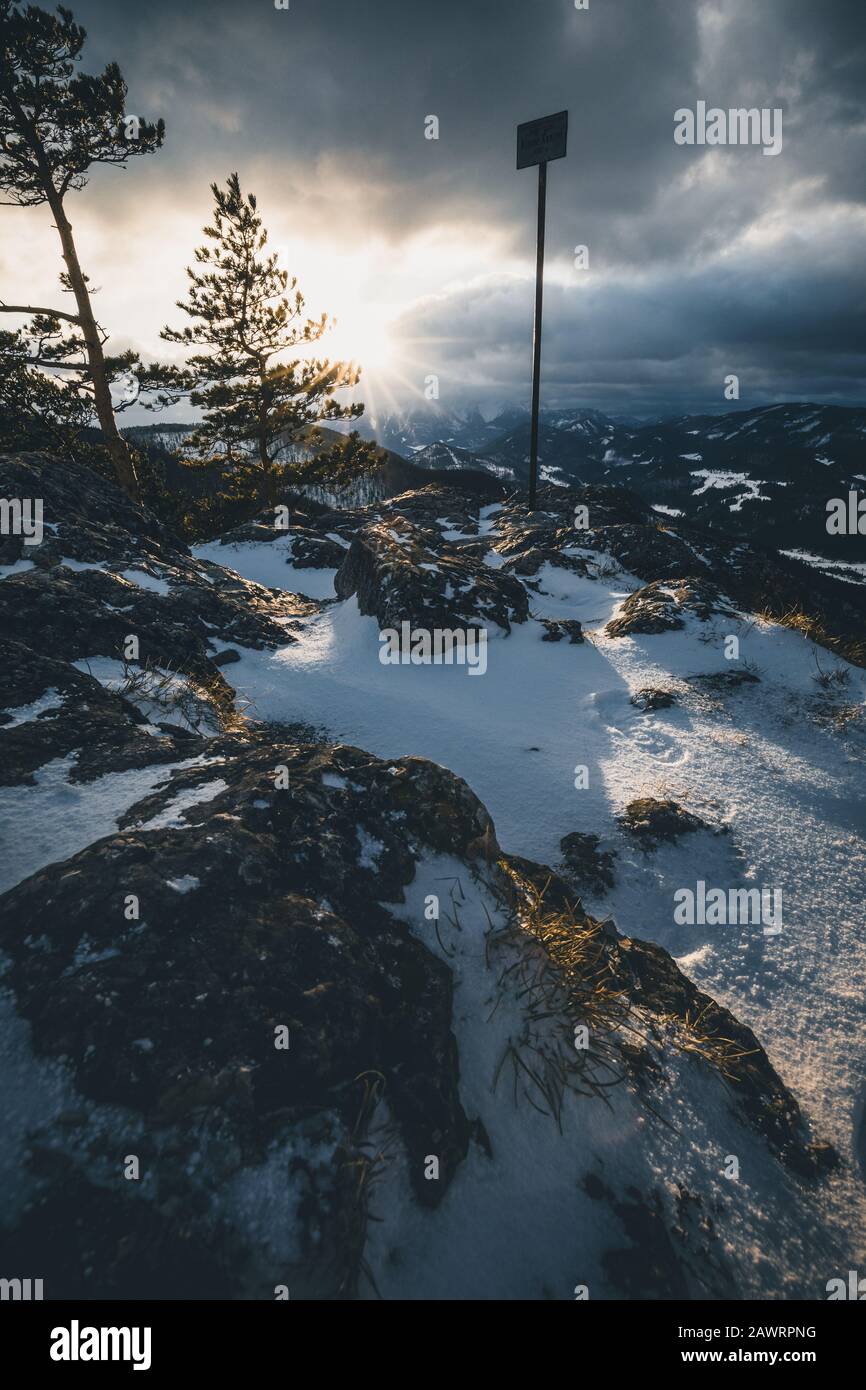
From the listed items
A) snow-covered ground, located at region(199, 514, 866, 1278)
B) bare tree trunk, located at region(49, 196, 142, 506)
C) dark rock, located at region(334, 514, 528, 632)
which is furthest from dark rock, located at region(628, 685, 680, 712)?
bare tree trunk, located at region(49, 196, 142, 506)

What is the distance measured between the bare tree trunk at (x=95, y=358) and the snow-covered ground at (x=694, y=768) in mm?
10488

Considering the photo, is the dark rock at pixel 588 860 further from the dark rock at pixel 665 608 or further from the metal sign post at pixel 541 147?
the metal sign post at pixel 541 147

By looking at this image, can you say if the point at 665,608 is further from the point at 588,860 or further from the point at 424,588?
the point at 588,860

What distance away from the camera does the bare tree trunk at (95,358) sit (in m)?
13.4

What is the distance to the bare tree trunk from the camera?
1335cm

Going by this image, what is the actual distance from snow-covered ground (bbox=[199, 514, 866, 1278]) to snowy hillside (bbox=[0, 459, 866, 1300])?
33 millimetres

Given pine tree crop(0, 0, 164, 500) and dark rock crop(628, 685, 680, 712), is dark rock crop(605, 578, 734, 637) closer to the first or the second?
dark rock crop(628, 685, 680, 712)

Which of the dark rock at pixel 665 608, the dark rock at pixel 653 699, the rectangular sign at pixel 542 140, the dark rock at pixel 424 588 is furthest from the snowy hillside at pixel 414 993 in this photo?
the rectangular sign at pixel 542 140

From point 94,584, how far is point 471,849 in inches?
218

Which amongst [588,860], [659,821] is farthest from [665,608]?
[588,860]
